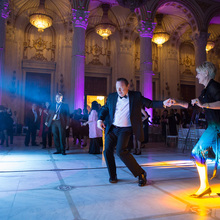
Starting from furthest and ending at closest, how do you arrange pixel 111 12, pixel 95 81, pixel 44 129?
1. pixel 95 81
2. pixel 111 12
3. pixel 44 129

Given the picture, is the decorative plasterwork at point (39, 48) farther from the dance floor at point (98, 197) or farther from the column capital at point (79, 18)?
the dance floor at point (98, 197)

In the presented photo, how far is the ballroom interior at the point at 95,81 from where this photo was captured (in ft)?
7.45

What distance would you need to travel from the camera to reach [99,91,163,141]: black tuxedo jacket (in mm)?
3062

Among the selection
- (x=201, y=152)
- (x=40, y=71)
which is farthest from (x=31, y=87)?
(x=201, y=152)

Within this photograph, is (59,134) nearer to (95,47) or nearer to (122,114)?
(122,114)

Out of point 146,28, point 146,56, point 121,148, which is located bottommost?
point 121,148

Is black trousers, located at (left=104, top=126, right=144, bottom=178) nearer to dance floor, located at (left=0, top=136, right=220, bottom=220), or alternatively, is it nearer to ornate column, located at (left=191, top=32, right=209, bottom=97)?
dance floor, located at (left=0, top=136, right=220, bottom=220)

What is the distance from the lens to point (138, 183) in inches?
122

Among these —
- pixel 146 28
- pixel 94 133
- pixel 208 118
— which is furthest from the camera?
pixel 146 28

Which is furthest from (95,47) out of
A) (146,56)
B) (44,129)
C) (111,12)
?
(44,129)

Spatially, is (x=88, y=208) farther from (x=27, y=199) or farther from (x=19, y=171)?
(x=19, y=171)

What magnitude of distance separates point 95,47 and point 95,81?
279 cm

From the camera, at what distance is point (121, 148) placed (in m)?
3.06

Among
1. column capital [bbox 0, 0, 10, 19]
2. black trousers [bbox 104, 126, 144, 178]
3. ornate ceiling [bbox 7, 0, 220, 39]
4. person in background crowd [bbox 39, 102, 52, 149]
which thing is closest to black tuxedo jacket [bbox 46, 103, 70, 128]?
person in background crowd [bbox 39, 102, 52, 149]
